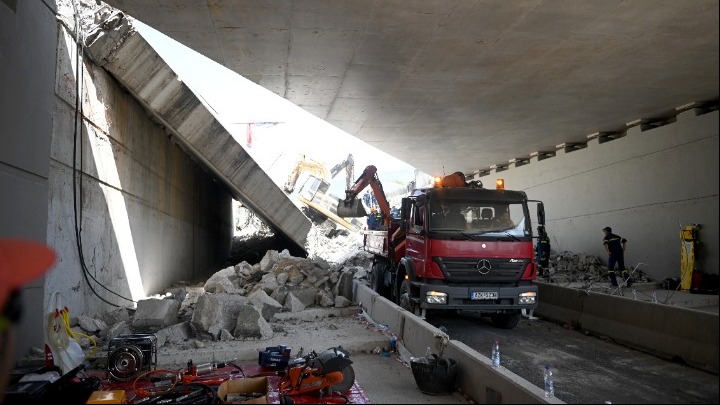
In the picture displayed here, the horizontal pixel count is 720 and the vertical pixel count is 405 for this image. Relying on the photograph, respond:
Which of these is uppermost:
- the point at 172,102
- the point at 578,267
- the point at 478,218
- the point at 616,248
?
the point at 172,102

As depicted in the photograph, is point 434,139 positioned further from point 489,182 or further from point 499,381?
point 499,381

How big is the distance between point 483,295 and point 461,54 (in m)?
4.69

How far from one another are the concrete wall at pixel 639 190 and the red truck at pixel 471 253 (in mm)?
1792

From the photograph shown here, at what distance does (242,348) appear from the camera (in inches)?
268

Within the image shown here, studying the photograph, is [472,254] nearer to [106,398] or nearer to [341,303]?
[341,303]

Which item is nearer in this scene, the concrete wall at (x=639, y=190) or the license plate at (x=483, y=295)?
the concrete wall at (x=639, y=190)

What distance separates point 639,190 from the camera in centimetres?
635

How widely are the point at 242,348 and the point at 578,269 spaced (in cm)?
1277

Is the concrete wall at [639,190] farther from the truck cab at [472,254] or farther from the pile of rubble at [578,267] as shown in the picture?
the truck cab at [472,254]

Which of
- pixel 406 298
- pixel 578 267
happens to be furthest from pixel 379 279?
pixel 578 267

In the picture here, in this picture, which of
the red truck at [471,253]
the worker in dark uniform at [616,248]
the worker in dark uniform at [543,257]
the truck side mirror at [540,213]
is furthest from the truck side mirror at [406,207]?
the worker in dark uniform at [543,257]

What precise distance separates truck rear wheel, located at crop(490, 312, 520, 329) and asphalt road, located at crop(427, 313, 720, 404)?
5.5 inches

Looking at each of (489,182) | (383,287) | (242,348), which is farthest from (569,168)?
(242,348)

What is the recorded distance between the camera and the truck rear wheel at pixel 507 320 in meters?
8.97
